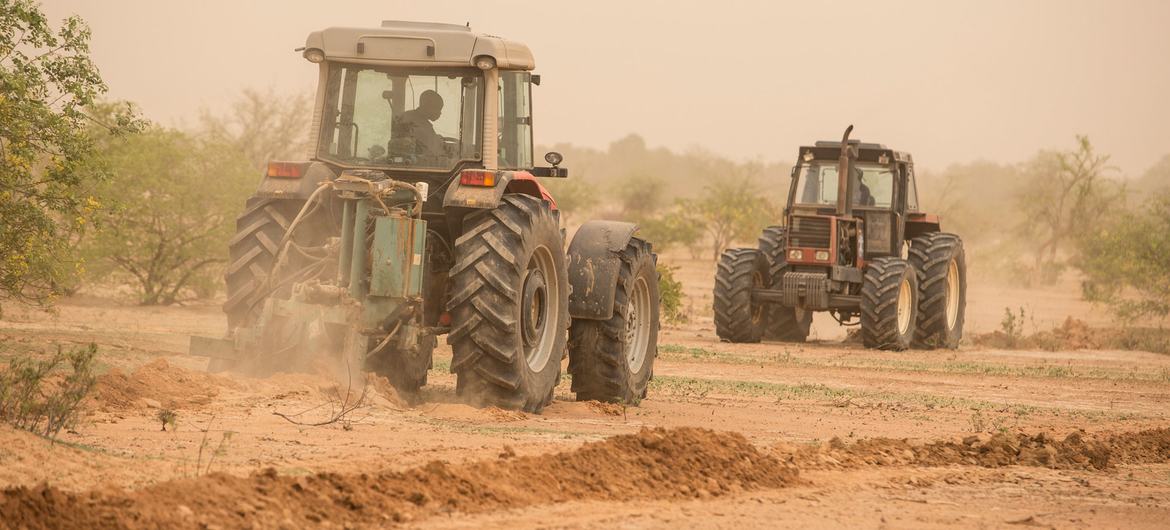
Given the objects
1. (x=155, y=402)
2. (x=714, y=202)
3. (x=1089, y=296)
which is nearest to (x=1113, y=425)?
(x=155, y=402)

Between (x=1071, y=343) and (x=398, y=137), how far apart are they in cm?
1475

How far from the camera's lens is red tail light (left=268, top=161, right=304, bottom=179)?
10328 millimetres

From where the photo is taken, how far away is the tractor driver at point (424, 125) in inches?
415

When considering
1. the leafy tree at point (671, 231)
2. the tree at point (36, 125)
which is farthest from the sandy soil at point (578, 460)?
the leafy tree at point (671, 231)

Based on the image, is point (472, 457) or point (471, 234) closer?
point (472, 457)

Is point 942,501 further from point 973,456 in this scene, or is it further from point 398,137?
point 398,137

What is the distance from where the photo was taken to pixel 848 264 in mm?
20938

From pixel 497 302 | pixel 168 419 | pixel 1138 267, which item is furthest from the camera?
pixel 1138 267

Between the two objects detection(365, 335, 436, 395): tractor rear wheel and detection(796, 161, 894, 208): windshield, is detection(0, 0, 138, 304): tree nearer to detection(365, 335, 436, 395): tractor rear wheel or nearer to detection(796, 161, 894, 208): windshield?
detection(365, 335, 436, 395): tractor rear wheel

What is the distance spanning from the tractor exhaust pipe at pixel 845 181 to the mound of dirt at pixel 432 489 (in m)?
12.7

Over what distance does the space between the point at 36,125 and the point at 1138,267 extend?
2205 centimetres

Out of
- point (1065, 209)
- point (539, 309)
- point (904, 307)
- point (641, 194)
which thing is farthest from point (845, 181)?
point (641, 194)

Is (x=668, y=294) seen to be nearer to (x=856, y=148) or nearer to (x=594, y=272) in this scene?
(x=856, y=148)

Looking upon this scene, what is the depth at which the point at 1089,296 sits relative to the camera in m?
28.6
